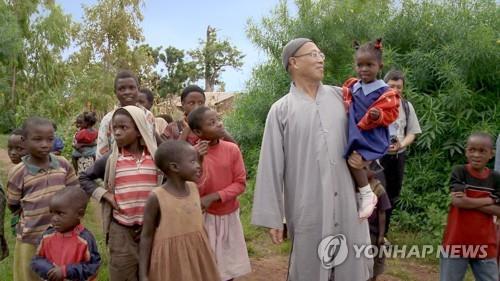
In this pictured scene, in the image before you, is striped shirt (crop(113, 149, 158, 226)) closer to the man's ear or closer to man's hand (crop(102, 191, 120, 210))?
man's hand (crop(102, 191, 120, 210))

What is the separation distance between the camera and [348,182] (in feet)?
9.92

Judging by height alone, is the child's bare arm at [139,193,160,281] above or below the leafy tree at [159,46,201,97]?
below

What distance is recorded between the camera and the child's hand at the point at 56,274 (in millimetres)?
2859

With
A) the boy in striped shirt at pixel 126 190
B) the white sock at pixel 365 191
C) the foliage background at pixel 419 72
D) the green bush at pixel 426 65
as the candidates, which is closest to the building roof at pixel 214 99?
the foliage background at pixel 419 72

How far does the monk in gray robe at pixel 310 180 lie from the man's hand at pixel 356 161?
52 mm

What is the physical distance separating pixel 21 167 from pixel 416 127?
3388 millimetres

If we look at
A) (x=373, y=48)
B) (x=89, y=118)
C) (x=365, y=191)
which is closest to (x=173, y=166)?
(x=365, y=191)

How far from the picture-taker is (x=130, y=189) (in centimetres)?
329

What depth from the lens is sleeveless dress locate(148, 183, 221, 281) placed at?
9.59 ft

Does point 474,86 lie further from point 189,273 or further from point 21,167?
point 21,167

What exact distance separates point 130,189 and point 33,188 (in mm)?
626

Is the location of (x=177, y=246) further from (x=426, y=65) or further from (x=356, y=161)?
(x=426, y=65)

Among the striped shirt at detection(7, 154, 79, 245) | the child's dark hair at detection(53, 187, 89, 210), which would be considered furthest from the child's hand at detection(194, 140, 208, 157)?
the striped shirt at detection(7, 154, 79, 245)

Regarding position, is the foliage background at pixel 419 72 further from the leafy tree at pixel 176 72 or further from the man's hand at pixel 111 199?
the leafy tree at pixel 176 72
